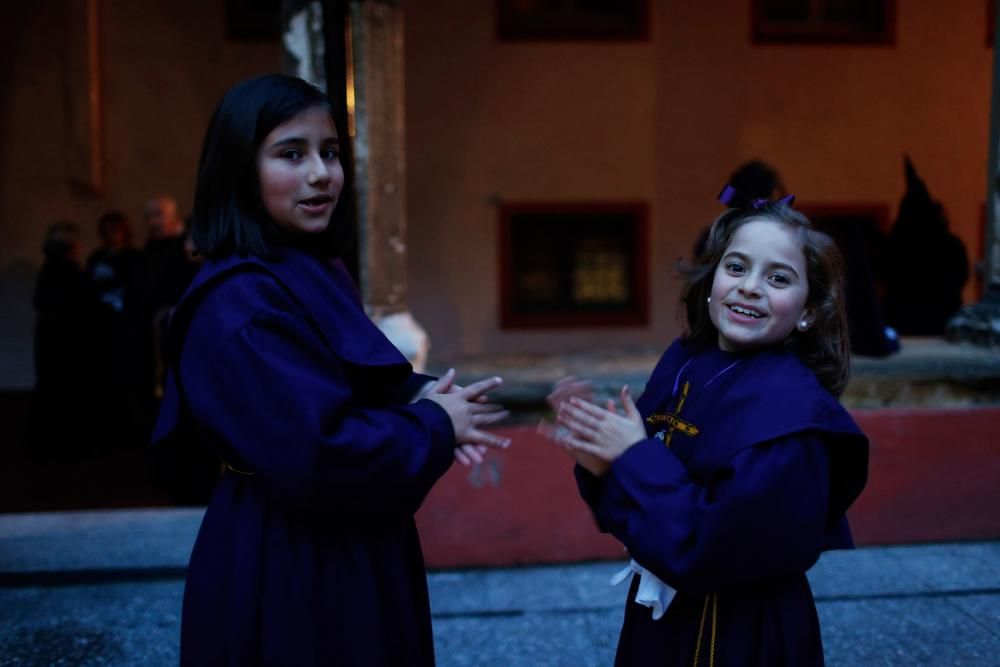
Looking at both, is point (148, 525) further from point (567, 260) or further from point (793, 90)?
point (793, 90)

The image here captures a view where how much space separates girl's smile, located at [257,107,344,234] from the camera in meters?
1.87

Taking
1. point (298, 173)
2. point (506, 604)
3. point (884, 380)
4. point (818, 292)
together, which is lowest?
point (506, 604)

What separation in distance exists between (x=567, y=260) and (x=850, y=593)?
4.31m

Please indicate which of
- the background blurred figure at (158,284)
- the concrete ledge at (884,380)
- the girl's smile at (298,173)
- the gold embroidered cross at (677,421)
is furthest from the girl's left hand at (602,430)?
the background blurred figure at (158,284)

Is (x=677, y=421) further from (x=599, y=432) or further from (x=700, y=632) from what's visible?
(x=700, y=632)

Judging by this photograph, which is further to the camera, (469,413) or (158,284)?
(158,284)

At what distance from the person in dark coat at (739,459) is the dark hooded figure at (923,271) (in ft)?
15.1

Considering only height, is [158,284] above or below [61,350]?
above

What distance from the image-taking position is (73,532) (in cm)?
470

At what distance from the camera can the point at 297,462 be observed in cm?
167

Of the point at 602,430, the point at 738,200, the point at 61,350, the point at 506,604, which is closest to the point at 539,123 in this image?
the point at 61,350

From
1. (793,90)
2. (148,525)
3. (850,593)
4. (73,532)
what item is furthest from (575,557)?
Answer: (793,90)

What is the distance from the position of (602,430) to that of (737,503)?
29 centimetres

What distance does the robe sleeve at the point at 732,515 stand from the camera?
1.66 meters
